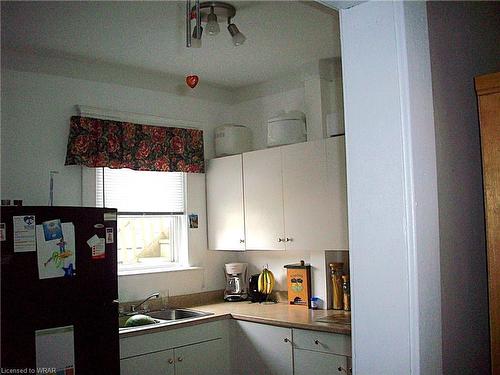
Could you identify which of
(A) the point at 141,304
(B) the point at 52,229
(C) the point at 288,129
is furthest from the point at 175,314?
(C) the point at 288,129

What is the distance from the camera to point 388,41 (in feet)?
4.43

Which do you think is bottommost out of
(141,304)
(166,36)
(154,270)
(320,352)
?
(320,352)

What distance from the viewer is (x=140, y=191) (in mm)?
3955

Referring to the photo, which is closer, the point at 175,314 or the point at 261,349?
the point at 261,349

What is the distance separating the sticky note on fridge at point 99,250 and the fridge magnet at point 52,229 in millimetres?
236

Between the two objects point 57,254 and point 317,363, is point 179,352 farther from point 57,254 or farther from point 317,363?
point 57,254

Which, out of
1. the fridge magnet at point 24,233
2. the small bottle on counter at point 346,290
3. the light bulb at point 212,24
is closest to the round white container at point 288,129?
the small bottle on counter at point 346,290

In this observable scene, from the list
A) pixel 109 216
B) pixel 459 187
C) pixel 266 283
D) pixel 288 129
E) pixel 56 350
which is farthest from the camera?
pixel 266 283

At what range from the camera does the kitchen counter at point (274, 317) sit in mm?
3144

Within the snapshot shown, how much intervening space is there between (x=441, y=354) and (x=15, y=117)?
2.99m

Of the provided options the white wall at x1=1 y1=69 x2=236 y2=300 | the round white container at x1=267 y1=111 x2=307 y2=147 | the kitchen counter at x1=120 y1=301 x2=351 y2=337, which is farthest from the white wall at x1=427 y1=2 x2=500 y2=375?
the white wall at x1=1 y1=69 x2=236 y2=300

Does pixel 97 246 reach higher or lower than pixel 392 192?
lower

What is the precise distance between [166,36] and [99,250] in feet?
4.58

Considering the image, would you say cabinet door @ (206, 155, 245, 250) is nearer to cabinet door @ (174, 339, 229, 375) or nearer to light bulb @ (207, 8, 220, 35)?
cabinet door @ (174, 339, 229, 375)
